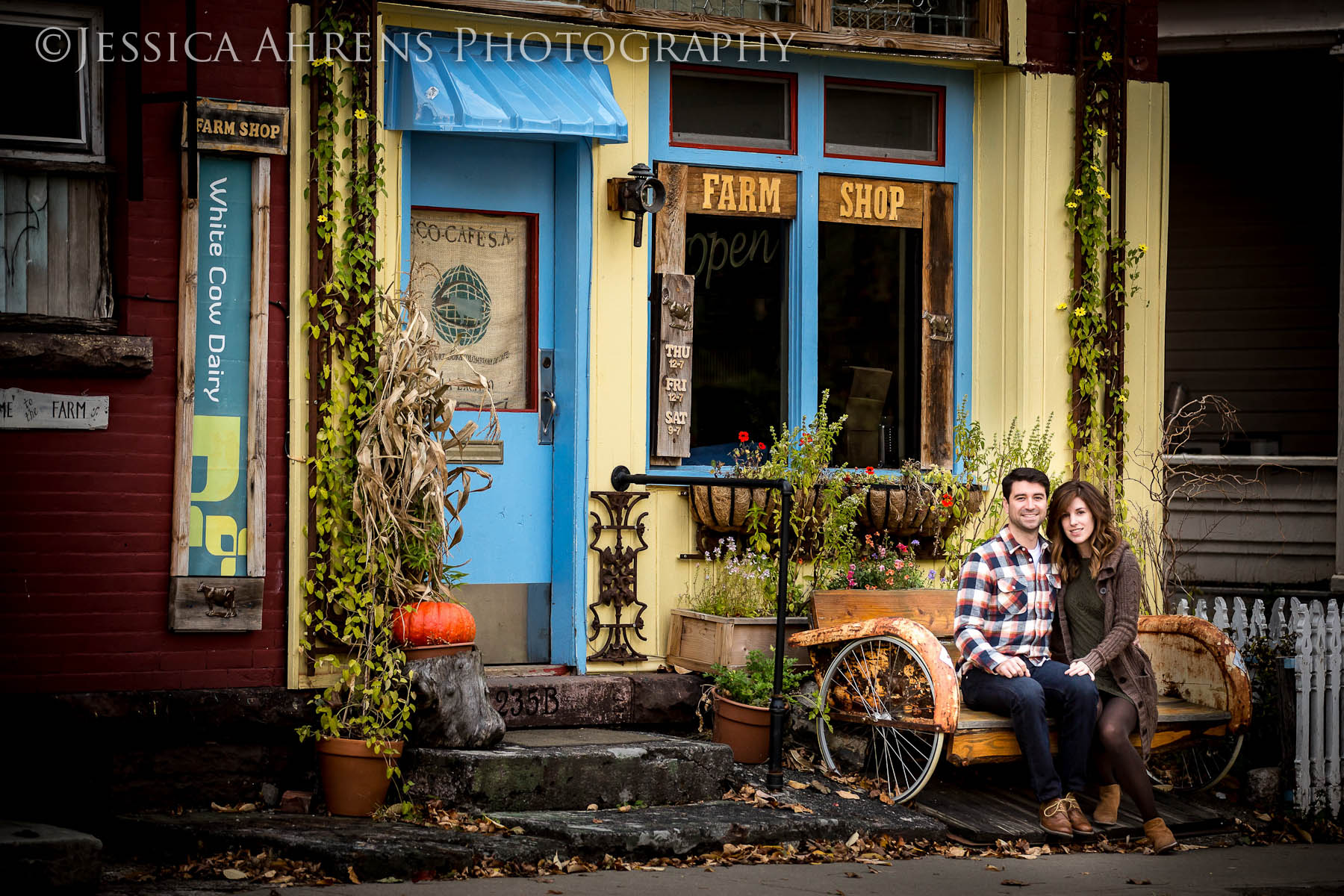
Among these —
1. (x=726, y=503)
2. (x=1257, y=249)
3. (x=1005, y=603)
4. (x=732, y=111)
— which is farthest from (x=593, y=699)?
(x=1257, y=249)

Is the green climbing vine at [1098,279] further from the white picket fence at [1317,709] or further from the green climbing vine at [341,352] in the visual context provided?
the green climbing vine at [341,352]

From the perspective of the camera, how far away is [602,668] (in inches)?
304

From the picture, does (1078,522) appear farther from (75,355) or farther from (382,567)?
(75,355)

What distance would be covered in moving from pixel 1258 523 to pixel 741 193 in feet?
17.3

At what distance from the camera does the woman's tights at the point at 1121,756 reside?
6.50m

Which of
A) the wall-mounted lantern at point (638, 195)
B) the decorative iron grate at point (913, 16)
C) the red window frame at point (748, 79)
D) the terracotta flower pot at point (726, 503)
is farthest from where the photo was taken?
the decorative iron grate at point (913, 16)

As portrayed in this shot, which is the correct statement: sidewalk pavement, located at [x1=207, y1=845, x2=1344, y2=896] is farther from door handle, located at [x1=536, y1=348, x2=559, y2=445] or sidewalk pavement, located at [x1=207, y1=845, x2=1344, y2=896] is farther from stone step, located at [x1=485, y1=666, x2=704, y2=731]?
door handle, located at [x1=536, y1=348, x2=559, y2=445]

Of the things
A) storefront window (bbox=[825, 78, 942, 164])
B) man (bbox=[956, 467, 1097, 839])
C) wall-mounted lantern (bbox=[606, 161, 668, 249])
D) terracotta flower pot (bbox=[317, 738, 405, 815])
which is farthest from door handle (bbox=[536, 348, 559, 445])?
man (bbox=[956, 467, 1097, 839])

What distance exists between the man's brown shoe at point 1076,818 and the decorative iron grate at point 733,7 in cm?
439

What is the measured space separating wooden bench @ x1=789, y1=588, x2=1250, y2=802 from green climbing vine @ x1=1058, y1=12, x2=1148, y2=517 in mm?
1328

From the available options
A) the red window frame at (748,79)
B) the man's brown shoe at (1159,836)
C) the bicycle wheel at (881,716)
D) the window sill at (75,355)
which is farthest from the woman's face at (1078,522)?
the window sill at (75,355)

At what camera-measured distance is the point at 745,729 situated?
7.18 meters

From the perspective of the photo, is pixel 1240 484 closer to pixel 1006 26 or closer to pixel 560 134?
pixel 1006 26

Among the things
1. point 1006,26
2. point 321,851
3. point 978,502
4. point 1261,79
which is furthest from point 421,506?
point 1261,79
